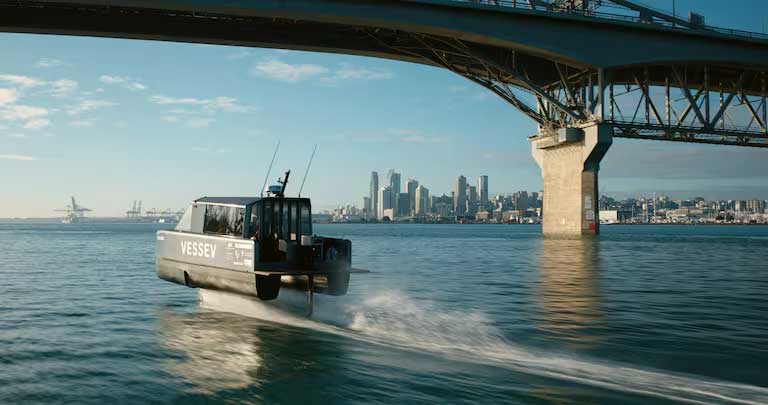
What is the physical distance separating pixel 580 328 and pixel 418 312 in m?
3.66

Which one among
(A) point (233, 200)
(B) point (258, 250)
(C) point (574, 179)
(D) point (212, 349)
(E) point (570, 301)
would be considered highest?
(C) point (574, 179)

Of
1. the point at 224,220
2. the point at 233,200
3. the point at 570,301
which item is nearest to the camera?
the point at 224,220

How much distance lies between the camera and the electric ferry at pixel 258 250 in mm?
12664

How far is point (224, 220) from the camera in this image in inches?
546

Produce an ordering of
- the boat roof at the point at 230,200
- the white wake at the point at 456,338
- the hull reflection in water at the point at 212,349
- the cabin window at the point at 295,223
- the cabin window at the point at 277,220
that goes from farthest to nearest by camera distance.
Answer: the cabin window at the point at 295,223 < the cabin window at the point at 277,220 < the boat roof at the point at 230,200 < the hull reflection in water at the point at 212,349 < the white wake at the point at 456,338

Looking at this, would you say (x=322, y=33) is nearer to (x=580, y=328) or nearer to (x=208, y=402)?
(x=580, y=328)

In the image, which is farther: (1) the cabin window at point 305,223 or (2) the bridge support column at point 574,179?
(2) the bridge support column at point 574,179

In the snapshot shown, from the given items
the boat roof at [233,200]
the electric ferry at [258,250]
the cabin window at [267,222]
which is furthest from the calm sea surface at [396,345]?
the boat roof at [233,200]

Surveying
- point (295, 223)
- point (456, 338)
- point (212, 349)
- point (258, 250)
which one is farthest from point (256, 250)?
point (456, 338)

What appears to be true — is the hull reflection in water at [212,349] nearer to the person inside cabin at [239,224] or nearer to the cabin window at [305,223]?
the person inside cabin at [239,224]

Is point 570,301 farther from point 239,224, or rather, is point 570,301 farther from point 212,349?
point 212,349

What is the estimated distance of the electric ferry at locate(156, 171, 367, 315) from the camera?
12664mm

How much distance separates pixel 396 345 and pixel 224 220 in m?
5.62

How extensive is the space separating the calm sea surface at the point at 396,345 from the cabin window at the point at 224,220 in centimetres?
171
